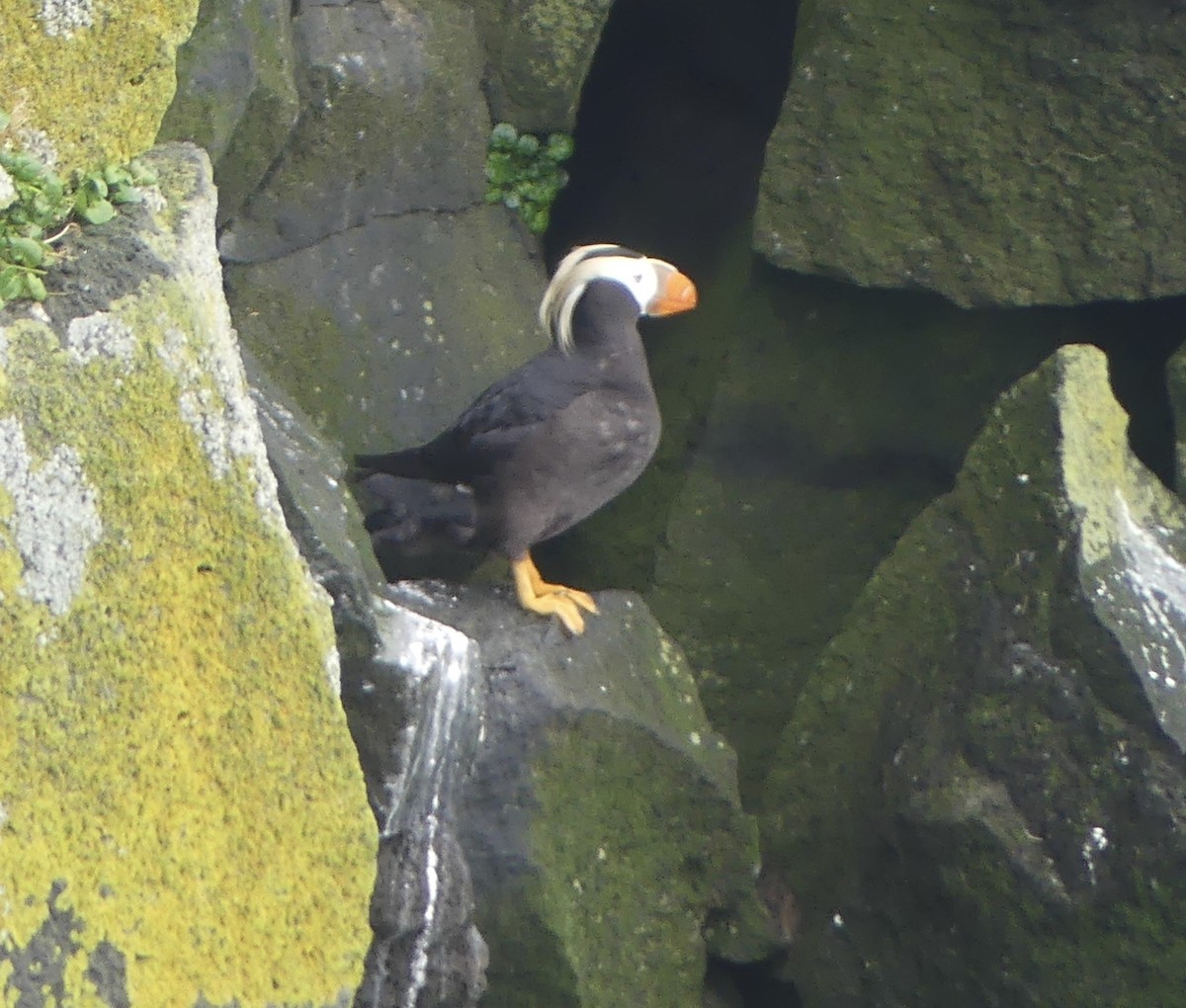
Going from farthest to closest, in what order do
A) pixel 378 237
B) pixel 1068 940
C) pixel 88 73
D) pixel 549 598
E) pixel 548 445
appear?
pixel 378 237 → pixel 548 445 → pixel 549 598 → pixel 1068 940 → pixel 88 73

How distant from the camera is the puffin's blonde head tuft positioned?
14.3 feet

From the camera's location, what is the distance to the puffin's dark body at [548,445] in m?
4.07

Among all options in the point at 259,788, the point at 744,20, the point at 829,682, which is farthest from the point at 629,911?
the point at 744,20

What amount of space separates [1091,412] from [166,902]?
8.31 feet

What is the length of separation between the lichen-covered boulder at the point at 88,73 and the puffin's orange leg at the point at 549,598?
71.8 inches

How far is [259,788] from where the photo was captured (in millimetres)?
2000

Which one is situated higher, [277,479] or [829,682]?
[277,479]

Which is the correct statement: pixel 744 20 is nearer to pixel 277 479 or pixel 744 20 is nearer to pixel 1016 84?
pixel 1016 84

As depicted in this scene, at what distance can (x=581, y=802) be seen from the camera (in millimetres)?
3592

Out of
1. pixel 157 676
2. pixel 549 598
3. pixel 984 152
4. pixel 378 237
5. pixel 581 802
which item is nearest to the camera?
pixel 157 676

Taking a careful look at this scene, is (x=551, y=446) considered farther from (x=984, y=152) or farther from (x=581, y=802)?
(x=984, y=152)

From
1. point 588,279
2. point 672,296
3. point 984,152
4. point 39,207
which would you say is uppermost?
point 39,207

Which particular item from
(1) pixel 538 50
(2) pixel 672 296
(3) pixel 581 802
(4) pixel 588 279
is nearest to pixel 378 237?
(1) pixel 538 50

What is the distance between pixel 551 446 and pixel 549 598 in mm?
409
